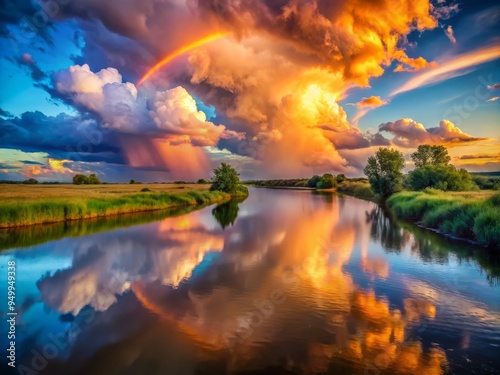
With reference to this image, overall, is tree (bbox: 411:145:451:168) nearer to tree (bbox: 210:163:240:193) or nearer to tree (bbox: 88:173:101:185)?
tree (bbox: 210:163:240:193)

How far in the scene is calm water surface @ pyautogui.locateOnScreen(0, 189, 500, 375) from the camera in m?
5.94

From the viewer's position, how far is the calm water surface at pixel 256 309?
5.94 meters

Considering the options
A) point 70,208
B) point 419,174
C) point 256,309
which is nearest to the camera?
point 256,309

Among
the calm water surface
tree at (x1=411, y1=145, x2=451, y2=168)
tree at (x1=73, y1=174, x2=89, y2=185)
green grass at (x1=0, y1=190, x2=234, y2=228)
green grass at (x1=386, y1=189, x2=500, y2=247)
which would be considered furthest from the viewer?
tree at (x1=73, y1=174, x2=89, y2=185)

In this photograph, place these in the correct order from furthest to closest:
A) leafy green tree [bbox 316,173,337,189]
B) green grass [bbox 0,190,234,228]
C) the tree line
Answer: leafy green tree [bbox 316,173,337,189] < the tree line < green grass [bbox 0,190,234,228]

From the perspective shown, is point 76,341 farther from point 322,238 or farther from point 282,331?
point 322,238

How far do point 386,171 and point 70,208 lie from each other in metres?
43.4

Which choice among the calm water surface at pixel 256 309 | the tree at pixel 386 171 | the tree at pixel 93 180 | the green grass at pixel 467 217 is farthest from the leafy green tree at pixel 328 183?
the calm water surface at pixel 256 309

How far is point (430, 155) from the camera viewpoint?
59.8m

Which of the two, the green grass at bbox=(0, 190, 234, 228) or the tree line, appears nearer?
the green grass at bbox=(0, 190, 234, 228)

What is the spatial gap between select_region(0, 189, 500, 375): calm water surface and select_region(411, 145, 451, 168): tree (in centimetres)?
4953

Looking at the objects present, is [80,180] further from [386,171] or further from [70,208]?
[386,171]

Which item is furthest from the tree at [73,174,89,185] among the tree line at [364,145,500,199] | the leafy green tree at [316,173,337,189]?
the leafy green tree at [316,173,337,189]

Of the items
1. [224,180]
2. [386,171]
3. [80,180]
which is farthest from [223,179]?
[80,180]
